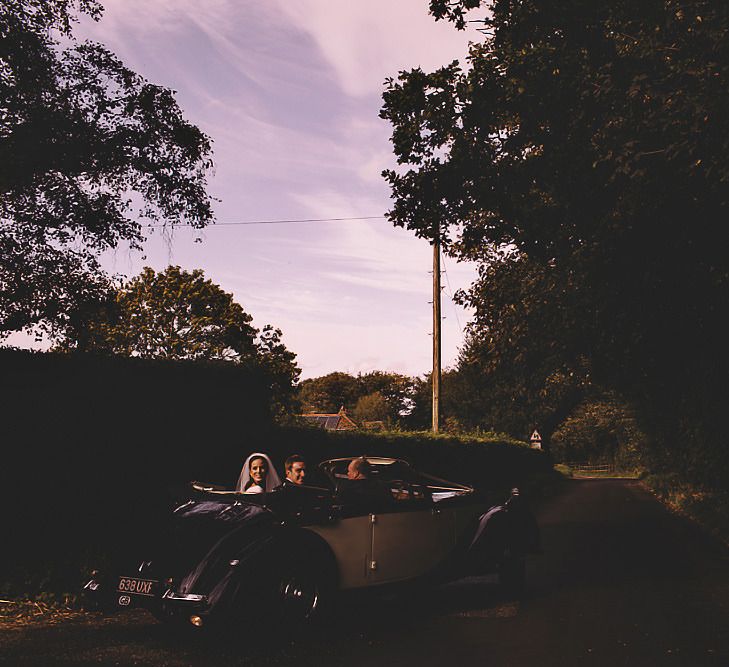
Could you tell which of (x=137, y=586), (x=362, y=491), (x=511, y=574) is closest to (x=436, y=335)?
(x=511, y=574)

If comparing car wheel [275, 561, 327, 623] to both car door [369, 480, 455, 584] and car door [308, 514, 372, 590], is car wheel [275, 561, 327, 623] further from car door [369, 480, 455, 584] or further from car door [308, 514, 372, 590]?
car door [369, 480, 455, 584]

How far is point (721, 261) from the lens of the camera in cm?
1442

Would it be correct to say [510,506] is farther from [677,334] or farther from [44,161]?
[44,161]

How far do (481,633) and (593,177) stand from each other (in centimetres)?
1149

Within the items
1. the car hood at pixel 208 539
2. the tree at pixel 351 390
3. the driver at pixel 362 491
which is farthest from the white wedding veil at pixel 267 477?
the tree at pixel 351 390

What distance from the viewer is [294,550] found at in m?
6.92

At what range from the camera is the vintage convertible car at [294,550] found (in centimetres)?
650

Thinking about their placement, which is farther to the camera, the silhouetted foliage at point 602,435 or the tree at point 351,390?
the tree at point 351,390

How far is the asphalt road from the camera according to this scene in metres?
6.37

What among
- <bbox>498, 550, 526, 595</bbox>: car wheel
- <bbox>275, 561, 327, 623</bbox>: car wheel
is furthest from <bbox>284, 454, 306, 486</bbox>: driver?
<bbox>498, 550, 526, 595</bbox>: car wheel

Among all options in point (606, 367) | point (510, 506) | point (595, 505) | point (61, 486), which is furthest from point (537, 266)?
point (61, 486)

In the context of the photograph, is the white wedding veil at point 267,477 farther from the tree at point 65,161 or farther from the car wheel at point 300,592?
the tree at point 65,161

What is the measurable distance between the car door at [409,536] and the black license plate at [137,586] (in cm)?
198

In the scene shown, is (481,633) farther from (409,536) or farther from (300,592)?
(300,592)
